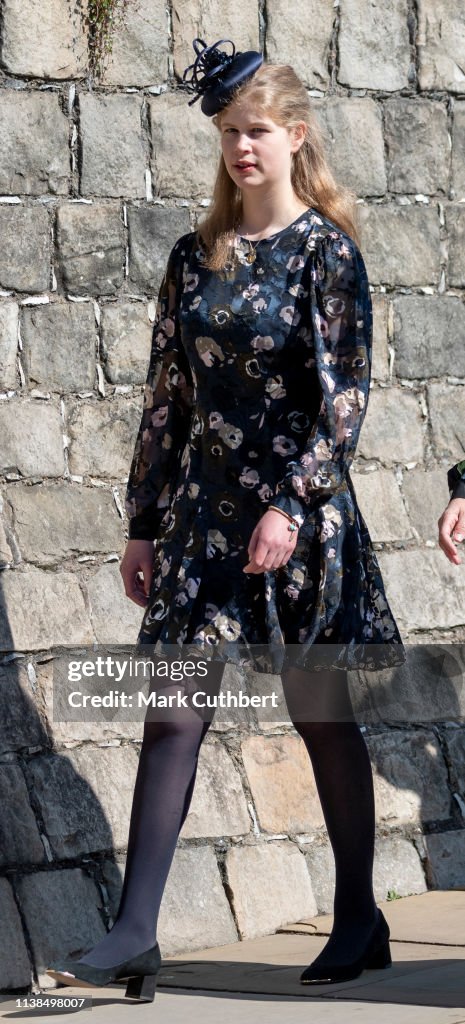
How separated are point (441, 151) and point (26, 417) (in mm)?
1846

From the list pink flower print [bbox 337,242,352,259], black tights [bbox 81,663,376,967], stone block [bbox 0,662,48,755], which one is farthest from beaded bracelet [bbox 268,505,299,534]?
stone block [bbox 0,662,48,755]

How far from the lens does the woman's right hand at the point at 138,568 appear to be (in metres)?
3.40

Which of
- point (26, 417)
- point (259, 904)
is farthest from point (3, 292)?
point (259, 904)

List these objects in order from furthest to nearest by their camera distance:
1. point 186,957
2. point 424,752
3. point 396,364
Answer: point 396,364
point 424,752
point 186,957

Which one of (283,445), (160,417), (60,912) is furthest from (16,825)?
(283,445)

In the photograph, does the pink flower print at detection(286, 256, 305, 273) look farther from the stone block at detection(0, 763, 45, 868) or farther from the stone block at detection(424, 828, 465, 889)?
the stone block at detection(424, 828, 465, 889)

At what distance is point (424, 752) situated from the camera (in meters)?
4.61

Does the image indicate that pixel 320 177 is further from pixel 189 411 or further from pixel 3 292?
pixel 3 292

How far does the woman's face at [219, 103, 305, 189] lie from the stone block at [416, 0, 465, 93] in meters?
2.04

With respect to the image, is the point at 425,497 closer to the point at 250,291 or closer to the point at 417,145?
the point at 417,145

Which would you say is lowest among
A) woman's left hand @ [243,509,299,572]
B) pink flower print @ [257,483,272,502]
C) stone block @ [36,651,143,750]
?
stone block @ [36,651,143,750]

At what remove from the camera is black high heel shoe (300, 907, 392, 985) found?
3.25m

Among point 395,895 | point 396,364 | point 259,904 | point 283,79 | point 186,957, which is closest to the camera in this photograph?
point 283,79

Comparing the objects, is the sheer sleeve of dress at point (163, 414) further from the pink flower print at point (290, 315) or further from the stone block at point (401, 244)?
the stone block at point (401, 244)
